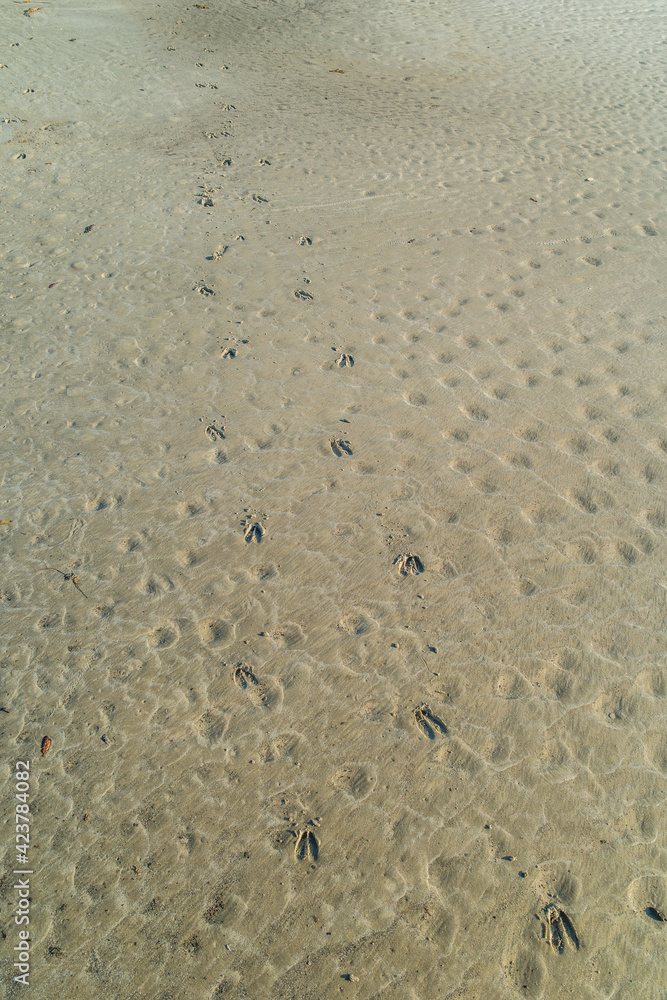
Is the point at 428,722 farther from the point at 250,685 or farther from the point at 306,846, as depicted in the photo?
the point at 250,685

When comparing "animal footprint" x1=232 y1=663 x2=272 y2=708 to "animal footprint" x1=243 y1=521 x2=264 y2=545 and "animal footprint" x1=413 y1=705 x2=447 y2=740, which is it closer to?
"animal footprint" x1=413 y1=705 x2=447 y2=740

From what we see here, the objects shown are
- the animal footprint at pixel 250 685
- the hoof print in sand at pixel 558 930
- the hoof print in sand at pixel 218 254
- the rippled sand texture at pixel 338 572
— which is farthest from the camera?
the hoof print in sand at pixel 218 254

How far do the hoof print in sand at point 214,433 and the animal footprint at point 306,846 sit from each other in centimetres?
253

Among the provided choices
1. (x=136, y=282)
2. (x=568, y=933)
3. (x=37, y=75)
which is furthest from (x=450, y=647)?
(x=37, y=75)

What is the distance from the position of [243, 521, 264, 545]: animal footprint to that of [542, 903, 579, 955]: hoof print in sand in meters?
2.21

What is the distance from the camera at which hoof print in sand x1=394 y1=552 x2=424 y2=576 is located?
3.36 meters

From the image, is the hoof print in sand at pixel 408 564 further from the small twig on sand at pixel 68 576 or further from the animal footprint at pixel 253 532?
the small twig on sand at pixel 68 576

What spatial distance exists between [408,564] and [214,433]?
66.7 inches

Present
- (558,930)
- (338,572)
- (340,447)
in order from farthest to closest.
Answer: (340,447), (338,572), (558,930)

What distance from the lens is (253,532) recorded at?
360 cm

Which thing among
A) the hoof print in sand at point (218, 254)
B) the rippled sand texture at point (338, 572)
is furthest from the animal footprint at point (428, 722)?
the hoof print in sand at point (218, 254)

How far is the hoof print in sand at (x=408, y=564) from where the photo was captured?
3.36m

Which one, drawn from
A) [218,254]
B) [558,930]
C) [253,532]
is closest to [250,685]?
[253,532]

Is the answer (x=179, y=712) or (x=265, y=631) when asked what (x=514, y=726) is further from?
(x=179, y=712)
